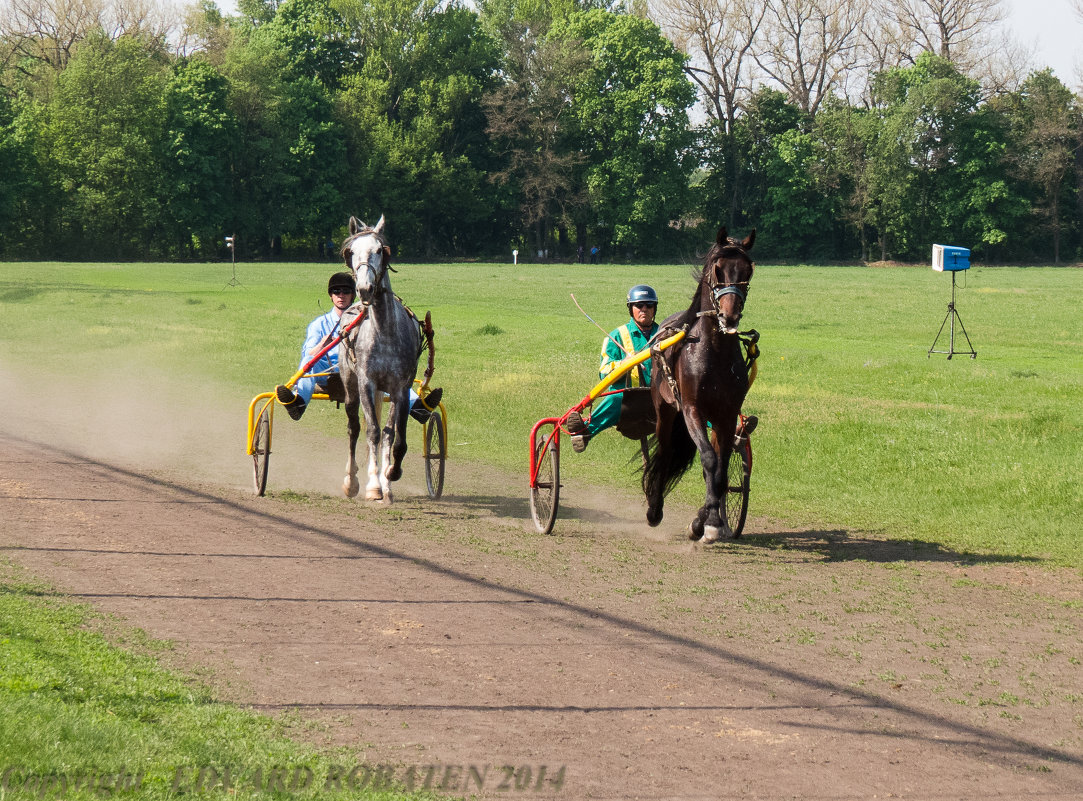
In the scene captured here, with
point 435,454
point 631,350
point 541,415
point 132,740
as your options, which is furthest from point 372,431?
point 541,415

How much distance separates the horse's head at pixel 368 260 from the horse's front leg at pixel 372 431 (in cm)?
79

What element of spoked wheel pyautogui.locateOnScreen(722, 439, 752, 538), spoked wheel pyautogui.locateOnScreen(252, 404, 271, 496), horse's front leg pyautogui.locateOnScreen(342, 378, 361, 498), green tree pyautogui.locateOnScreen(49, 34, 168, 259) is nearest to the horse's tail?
spoked wheel pyautogui.locateOnScreen(722, 439, 752, 538)

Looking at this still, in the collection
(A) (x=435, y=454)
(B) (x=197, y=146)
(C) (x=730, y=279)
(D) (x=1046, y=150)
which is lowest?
(A) (x=435, y=454)

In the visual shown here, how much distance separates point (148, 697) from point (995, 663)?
3679mm

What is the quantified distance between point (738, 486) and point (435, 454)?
2788mm

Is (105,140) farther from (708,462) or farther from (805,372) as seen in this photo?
(708,462)

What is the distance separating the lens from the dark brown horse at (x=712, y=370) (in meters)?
7.32

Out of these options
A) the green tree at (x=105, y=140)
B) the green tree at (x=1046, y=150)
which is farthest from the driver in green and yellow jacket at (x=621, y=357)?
the green tree at (x=1046, y=150)

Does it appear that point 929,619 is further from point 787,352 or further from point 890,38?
point 890,38

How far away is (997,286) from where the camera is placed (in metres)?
43.4

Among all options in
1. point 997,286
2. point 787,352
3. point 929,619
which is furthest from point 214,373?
point 997,286

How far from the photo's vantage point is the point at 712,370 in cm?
763

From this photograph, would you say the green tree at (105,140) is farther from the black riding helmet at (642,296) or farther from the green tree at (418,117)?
the black riding helmet at (642,296)

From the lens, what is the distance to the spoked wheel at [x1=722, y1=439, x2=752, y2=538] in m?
8.32
